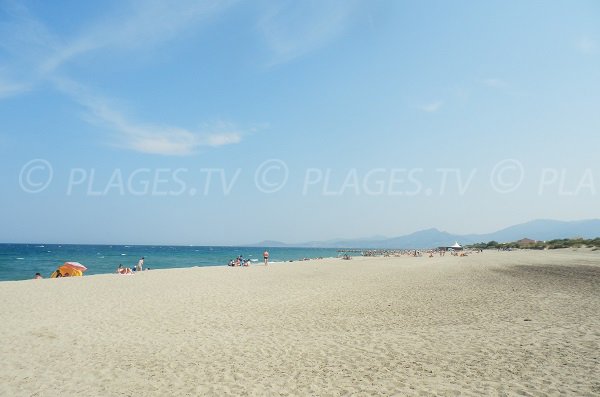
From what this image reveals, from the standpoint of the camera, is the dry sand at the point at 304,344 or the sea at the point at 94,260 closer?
the dry sand at the point at 304,344

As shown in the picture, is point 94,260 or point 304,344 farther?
point 94,260

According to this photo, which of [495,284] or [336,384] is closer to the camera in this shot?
[336,384]

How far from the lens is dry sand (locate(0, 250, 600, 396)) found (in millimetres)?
6652

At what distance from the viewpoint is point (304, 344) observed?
30.3ft

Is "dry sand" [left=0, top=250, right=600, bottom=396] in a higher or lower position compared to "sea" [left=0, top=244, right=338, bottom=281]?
higher

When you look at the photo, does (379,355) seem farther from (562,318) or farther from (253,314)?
(562,318)

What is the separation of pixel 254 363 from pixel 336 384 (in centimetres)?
215

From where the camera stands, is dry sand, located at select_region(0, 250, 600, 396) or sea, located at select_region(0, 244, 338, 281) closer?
dry sand, located at select_region(0, 250, 600, 396)

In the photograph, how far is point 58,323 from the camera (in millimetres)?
11703

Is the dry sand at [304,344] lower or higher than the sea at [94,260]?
higher

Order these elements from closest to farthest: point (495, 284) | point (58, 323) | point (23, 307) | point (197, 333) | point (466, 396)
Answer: point (466, 396), point (197, 333), point (58, 323), point (23, 307), point (495, 284)

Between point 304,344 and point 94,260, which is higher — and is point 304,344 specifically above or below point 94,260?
above

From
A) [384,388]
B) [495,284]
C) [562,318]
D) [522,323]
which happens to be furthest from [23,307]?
[495,284]

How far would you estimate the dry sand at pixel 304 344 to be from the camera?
6.65 metres
